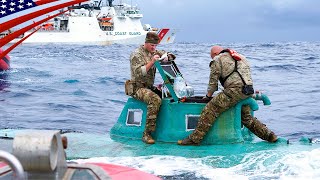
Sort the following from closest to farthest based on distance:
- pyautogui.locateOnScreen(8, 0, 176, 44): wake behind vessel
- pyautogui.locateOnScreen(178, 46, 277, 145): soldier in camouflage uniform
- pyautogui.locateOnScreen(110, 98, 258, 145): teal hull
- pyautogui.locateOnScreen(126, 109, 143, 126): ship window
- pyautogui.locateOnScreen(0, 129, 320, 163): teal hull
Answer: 1. pyautogui.locateOnScreen(0, 129, 320, 163): teal hull
2. pyautogui.locateOnScreen(178, 46, 277, 145): soldier in camouflage uniform
3. pyautogui.locateOnScreen(110, 98, 258, 145): teal hull
4. pyautogui.locateOnScreen(126, 109, 143, 126): ship window
5. pyautogui.locateOnScreen(8, 0, 176, 44): wake behind vessel

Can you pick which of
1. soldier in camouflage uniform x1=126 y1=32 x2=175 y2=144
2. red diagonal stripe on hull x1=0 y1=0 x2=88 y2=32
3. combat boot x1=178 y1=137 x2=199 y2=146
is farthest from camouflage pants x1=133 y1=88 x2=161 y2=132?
red diagonal stripe on hull x1=0 y1=0 x2=88 y2=32

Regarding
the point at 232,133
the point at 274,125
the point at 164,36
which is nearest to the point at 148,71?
the point at 232,133

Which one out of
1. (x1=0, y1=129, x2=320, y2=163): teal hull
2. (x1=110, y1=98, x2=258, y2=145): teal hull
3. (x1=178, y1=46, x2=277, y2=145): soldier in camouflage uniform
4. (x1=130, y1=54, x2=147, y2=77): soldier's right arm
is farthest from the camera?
(x1=130, y1=54, x2=147, y2=77): soldier's right arm

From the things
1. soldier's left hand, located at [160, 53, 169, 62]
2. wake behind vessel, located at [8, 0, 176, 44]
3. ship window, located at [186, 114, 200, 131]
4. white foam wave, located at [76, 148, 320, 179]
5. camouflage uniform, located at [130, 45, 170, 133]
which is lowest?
wake behind vessel, located at [8, 0, 176, 44]

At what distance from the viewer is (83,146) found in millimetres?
10883

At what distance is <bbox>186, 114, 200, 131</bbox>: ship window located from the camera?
10.7m

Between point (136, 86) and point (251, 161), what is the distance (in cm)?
265

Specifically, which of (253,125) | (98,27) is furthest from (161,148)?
(98,27)

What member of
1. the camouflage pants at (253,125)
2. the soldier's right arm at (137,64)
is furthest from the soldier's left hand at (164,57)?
the camouflage pants at (253,125)

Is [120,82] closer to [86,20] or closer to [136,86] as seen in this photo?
[136,86]

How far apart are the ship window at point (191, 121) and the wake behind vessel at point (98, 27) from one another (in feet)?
255

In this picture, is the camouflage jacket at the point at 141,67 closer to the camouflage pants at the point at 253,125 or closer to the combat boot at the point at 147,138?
the combat boot at the point at 147,138

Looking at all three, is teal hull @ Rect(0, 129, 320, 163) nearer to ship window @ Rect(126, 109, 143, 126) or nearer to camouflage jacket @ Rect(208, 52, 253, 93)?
ship window @ Rect(126, 109, 143, 126)

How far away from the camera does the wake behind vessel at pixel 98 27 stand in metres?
89.2
